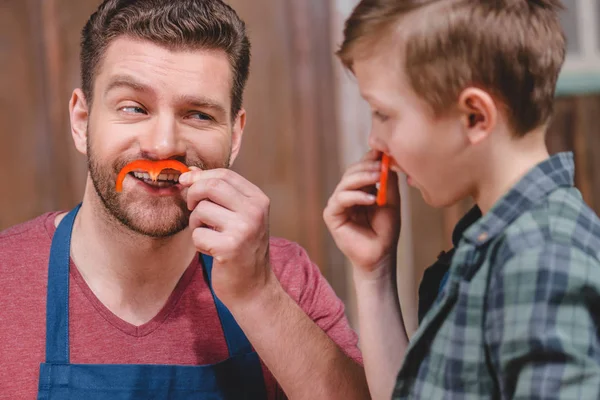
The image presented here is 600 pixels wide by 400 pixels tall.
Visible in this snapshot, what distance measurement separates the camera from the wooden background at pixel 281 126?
2.62 metres

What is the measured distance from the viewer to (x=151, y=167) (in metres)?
1.29

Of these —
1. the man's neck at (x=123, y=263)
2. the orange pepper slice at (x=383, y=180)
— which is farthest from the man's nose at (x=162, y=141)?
the orange pepper slice at (x=383, y=180)

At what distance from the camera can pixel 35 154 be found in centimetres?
264

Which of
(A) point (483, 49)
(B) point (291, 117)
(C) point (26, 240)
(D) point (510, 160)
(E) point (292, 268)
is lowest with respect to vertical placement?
(E) point (292, 268)

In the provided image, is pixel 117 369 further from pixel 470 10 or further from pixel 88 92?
→ pixel 470 10

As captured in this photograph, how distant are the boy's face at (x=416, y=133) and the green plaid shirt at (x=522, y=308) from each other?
8 cm

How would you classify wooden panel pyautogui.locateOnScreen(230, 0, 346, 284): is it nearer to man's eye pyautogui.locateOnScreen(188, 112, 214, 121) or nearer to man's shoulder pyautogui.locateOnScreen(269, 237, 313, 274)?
man's shoulder pyautogui.locateOnScreen(269, 237, 313, 274)

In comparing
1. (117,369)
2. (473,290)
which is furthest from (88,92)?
(473,290)

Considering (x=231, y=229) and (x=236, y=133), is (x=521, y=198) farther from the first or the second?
(x=236, y=133)

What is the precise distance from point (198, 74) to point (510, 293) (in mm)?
810

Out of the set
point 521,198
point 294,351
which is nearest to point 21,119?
point 294,351

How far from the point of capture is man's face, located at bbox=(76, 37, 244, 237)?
4.36 feet

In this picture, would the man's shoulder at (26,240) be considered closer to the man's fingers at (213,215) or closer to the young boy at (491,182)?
the man's fingers at (213,215)

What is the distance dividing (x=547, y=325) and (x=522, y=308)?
35 mm
